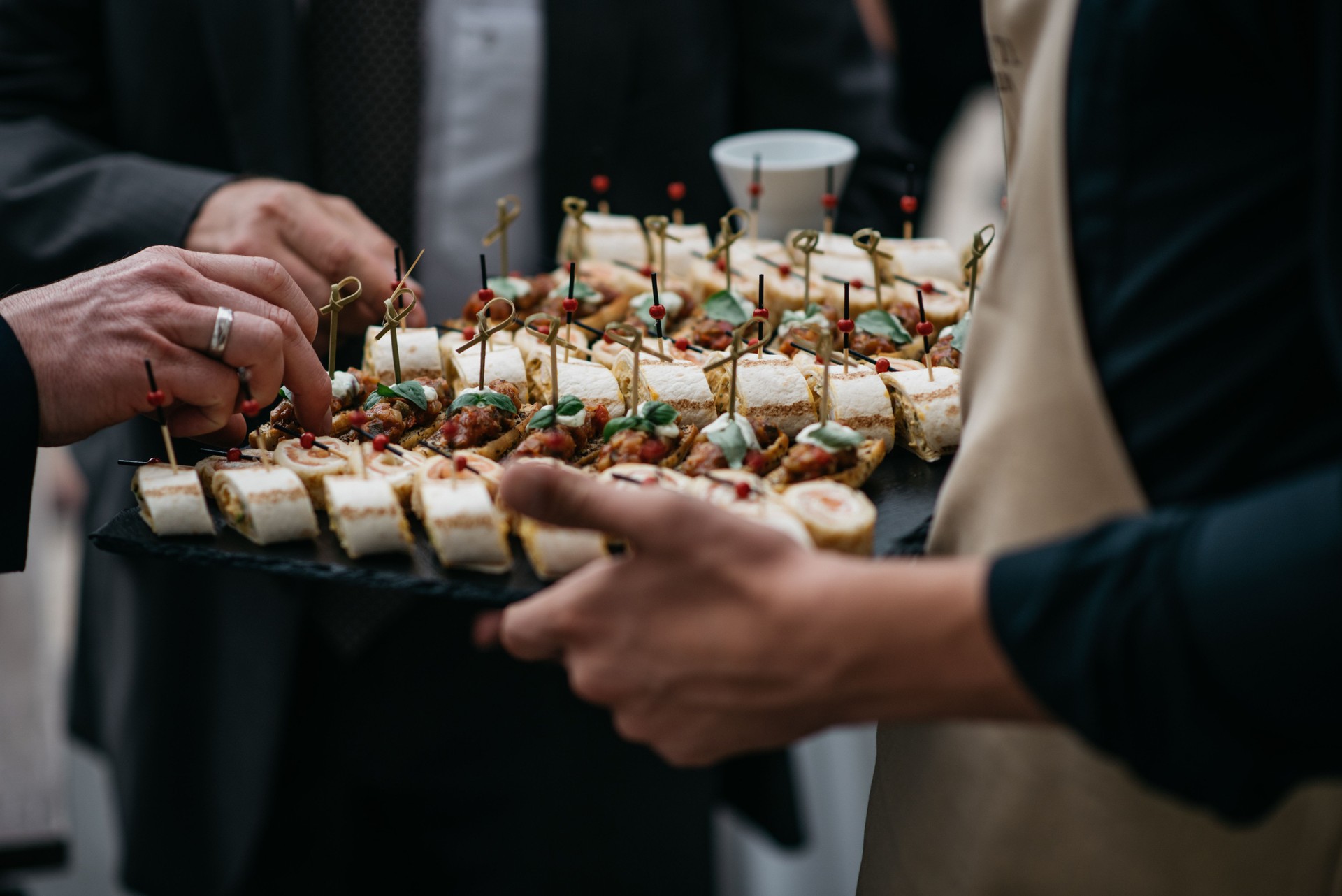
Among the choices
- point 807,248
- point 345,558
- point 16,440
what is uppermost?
point 807,248

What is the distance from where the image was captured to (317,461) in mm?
1389

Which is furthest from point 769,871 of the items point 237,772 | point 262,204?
point 262,204

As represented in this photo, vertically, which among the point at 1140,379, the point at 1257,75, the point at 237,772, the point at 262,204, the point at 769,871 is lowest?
the point at 769,871

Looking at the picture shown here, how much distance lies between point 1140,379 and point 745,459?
58cm

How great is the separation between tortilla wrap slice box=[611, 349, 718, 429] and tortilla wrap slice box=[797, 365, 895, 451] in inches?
6.0

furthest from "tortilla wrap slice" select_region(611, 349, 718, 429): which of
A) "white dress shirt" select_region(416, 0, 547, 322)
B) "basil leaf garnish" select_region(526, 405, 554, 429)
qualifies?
"white dress shirt" select_region(416, 0, 547, 322)

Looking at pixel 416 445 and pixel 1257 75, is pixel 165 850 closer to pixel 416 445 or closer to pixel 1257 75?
pixel 416 445

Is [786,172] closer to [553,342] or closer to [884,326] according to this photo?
[884,326]

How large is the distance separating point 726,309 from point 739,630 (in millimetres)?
940

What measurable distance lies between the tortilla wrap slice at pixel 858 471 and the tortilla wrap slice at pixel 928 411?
0.18 feet

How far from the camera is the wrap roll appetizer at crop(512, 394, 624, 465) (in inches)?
55.8

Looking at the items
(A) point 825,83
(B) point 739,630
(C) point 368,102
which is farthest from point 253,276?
(A) point 825,83

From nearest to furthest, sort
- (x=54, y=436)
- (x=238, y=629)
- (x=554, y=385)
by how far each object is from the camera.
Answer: (x=54, y=436)
(x=554, y=385)
(x=238, y=629)

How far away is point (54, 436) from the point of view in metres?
1.33
